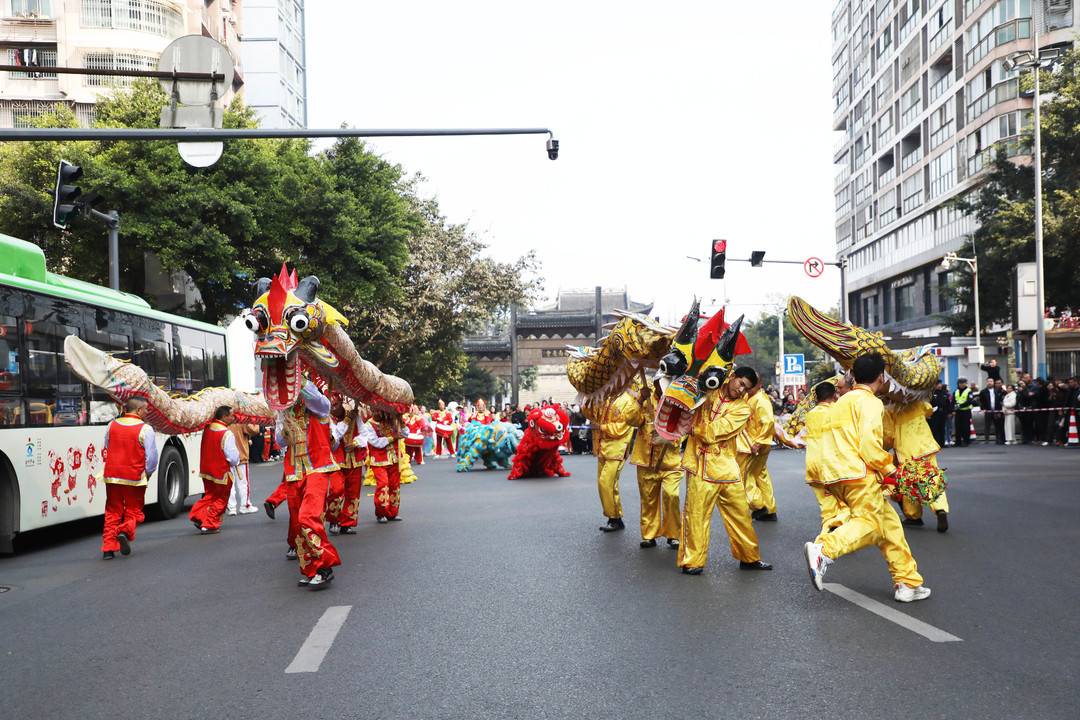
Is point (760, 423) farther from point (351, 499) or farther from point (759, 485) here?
point (351, 499)

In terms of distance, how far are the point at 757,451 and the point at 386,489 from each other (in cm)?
460

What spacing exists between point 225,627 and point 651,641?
289 cm

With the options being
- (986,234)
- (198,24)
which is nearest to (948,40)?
(986,234)

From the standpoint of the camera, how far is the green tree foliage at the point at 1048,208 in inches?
1070

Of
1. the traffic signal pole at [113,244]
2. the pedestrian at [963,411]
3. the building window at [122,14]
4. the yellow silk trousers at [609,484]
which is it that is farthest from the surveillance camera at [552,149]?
the building window at [122,14]

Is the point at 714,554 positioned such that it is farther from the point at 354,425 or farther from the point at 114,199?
the point at 114,199

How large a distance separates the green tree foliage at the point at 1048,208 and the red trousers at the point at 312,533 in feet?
77.4

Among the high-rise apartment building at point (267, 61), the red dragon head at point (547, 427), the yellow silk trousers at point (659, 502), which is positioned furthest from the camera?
the high-rise apartment building at point (267, 61)

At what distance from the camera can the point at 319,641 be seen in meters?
6.52

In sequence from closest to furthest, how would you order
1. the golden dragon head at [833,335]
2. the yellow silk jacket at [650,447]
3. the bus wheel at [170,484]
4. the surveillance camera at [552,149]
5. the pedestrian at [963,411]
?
the golden dragon head at [833,335] < the yellow silk jacket at [650,447] < the bus wheel at [170,484] < the surveillance camera at [552,149] < the pedestrian at [963,411]

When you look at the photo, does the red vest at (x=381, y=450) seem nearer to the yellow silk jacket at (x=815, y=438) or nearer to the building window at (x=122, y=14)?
the yellow silk jacket at (x=815, y=438)

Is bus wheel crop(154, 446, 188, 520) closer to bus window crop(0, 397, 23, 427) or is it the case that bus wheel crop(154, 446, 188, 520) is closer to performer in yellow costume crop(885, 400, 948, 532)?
bus window crop(0, 397, 23, 427)

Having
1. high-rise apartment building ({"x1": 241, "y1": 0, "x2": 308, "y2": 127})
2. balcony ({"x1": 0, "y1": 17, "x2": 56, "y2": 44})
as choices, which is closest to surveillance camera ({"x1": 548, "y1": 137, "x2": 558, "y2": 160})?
balcony ({"x1": 0, "y1": 17, "x2": 56, "y2": 44})

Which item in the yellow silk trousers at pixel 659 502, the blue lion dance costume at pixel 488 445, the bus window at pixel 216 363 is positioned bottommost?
the blue lion dance costume at pixel 488 445
